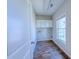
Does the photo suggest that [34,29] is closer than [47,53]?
No

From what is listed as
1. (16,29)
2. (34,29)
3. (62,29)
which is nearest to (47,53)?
(62,29)

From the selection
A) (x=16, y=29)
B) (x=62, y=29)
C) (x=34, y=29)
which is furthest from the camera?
(x=34, y=29)

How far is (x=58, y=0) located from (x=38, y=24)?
179 inches

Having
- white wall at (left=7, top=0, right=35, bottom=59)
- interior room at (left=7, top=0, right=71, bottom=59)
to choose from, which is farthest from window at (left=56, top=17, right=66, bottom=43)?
white wall at (left=7, top=0, right=35, bottom=59)

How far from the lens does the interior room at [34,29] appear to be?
98 cm

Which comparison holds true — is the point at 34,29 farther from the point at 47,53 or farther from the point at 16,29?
the point at 16,29

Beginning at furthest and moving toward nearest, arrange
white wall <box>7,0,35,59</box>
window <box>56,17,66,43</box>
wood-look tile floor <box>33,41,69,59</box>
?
window <box>56,17,66,43</box>, wood-look tile floor <box>33,41,69,59</box>, white wall <box>7,0,35,59</box>

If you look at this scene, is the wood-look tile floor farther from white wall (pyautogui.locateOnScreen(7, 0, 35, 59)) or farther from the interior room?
white wall (pyautogui.locateOnScreen(7, 0, 35, 59))

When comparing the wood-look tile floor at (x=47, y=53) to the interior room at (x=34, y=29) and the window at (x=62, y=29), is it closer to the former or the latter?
the interior room at (x=34, y=29)

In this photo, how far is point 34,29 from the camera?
709 centimetres

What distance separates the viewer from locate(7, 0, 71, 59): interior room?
0.98 meters
